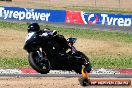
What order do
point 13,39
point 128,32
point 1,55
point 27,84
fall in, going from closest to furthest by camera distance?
1. point 27,84
2. point 1,55
3. point 13,39
4. point 128,32

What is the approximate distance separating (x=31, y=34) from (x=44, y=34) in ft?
1.45

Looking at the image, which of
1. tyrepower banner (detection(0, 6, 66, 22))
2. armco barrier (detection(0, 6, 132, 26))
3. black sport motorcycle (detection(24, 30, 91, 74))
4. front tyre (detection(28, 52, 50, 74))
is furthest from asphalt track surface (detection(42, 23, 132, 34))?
front tyre (detection(28, 52, 50, 74))

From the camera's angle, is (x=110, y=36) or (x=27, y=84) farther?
(x=110, y=36)

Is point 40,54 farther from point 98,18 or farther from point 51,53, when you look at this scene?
point 98,18

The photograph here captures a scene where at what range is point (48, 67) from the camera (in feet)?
38.7

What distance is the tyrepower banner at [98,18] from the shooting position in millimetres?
47403

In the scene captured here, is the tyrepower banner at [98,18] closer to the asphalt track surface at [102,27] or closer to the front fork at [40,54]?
the asphalt track surface at [102,27]

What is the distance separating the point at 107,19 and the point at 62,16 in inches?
242

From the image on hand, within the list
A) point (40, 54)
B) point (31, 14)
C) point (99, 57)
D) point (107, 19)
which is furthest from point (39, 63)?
point (31, 14)

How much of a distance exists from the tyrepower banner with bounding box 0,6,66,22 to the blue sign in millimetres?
3217

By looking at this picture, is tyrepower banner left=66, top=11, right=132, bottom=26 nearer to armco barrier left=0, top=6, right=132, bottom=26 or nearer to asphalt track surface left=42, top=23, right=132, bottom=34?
armco barrier left=0, top=6, right=132, bottom=26

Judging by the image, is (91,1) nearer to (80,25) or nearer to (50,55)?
(80,25)

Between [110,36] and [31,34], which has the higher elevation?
[31,34]

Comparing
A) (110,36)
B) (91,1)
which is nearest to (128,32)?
(110,36)
